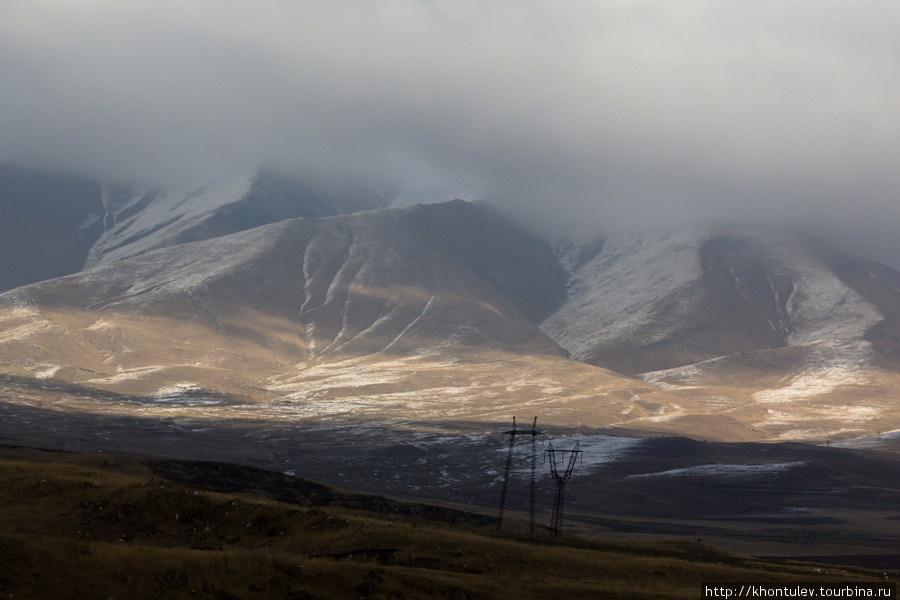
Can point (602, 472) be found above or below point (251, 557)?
below

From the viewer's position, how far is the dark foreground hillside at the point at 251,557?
25875mm

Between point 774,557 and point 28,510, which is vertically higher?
point 28,510

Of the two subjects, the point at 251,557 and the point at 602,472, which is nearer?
the point at 251,557

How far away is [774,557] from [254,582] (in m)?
67.4

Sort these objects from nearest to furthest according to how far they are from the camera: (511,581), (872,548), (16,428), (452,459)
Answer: (511,581)
(872,548)
(16,428)
(452,459)

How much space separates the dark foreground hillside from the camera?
1019 inches

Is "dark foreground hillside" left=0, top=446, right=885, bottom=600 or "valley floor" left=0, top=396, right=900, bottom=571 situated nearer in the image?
"dark foreground hillside" left=0, top=446, right=885, bottom=600

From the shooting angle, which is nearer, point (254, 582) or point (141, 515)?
point (254, 582)

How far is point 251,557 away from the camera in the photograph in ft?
91.4

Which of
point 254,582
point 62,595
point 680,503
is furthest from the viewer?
point 680,503

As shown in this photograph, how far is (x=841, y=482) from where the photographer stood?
15200cm

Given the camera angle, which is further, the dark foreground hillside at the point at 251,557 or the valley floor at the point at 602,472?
the valley floor at the point at 602,472

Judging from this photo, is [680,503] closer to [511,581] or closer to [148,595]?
[511,581]

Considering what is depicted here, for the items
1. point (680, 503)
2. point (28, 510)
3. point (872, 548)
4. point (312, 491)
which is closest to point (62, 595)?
point (28, 510)
